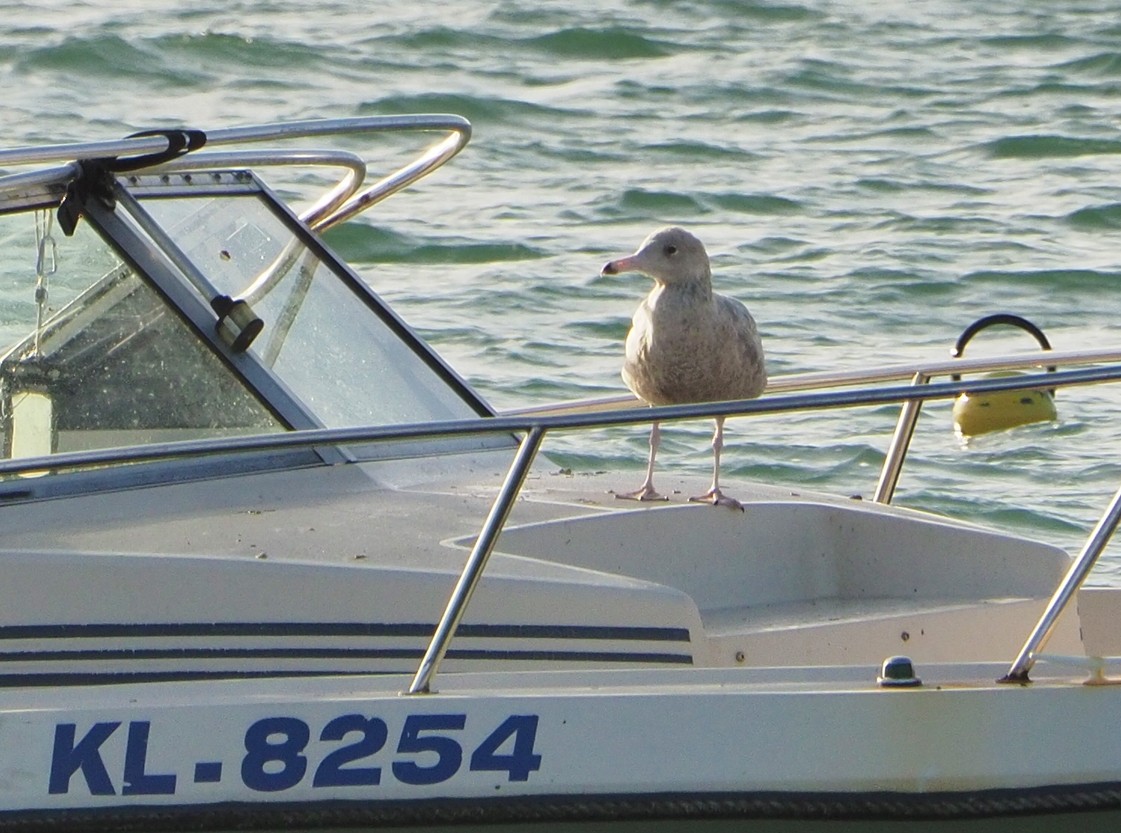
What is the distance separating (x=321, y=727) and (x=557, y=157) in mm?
9945

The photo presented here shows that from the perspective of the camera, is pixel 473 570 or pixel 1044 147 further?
pixel 1044 147

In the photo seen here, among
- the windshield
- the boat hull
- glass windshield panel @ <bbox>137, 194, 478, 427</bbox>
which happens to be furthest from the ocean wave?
the boat hull

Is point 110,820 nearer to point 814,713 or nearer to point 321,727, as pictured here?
point 321,727

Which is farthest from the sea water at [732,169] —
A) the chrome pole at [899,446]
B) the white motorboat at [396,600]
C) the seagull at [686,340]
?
the white motorboat at [396,600]

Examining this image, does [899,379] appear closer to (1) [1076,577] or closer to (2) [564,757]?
(1) [1076,577]

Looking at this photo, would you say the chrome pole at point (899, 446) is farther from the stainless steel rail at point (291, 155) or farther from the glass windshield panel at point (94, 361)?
the glass windshield panel at point (94, 361)

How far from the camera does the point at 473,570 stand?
130 inches

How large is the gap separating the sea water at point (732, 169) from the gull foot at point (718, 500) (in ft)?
5.80

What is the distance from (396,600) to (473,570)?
317 mm

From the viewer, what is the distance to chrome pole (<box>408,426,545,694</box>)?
3.30 metres

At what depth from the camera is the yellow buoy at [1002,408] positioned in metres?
5.23

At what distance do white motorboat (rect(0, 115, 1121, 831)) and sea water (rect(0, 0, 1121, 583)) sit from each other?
6.30 ft

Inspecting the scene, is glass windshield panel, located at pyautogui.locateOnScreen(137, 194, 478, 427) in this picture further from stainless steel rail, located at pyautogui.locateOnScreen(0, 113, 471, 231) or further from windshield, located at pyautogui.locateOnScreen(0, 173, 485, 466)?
stainless steel rail, located at pyautogui.locateOnScreen(0, 113, 471, 231)

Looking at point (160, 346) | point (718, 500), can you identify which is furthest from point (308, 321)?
point (718, 500)
